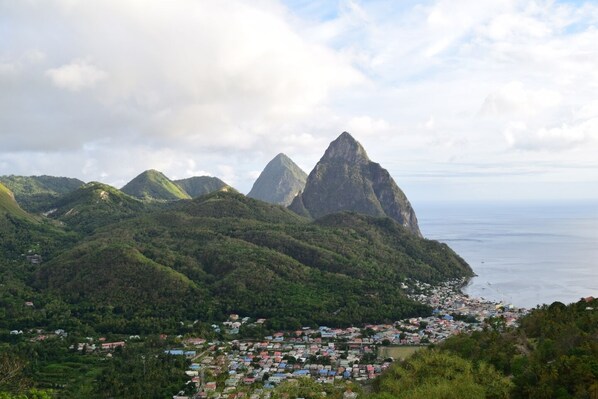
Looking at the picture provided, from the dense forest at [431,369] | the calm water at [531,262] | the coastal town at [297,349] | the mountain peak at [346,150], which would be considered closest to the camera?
the dense forest at [431,369]

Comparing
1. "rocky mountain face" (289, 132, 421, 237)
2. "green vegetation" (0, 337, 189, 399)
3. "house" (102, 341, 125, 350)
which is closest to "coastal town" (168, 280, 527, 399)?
"green vegetation" (0, 337, 189, 399)

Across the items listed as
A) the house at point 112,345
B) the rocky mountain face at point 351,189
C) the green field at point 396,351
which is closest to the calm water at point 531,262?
the rocky mountain face at point 351,189

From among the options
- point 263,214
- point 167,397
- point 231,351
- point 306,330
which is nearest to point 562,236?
point 263,214

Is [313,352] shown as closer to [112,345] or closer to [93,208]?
[112,345]

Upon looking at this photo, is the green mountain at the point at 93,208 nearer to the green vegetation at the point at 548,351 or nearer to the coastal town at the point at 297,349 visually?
the coastal town at the point at 297,349

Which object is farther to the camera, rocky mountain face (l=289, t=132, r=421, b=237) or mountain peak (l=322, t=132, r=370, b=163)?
mountain peak (l=322, t=132, r=370, b=163)

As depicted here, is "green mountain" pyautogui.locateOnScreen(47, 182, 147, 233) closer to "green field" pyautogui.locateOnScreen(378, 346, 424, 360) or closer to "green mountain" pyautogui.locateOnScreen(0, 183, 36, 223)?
"green mountain" pyautogui.locateOnScreen(0, 183, 36, 223)
